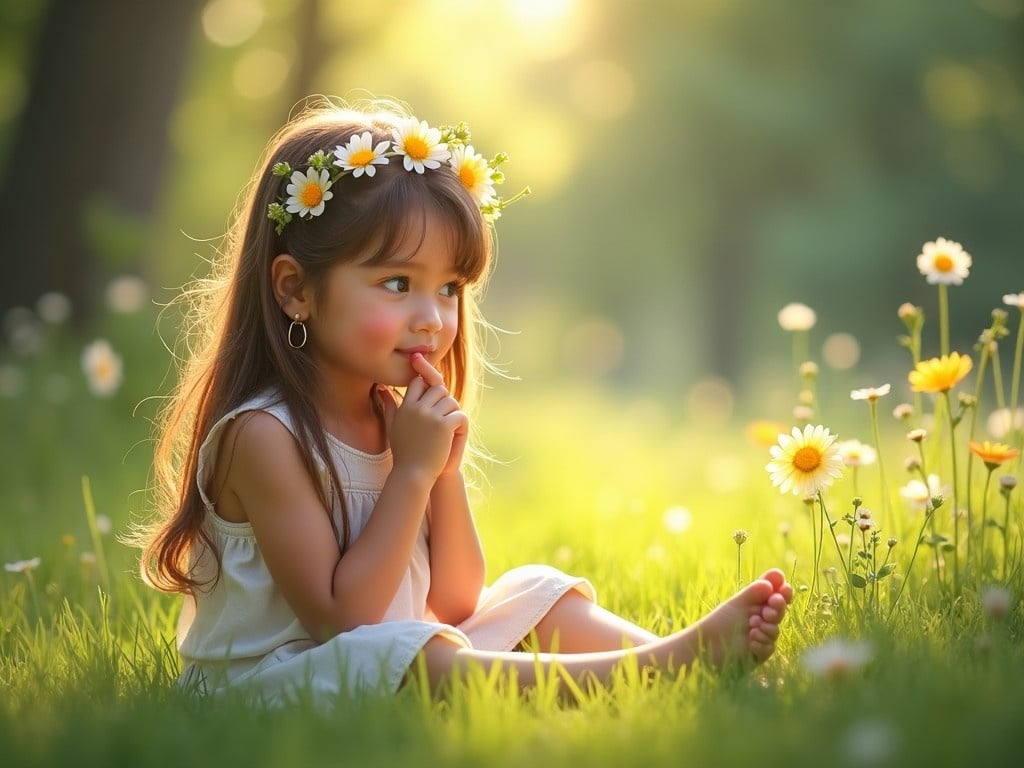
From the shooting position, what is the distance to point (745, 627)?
6.50 ft

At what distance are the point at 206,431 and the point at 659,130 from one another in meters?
13.4

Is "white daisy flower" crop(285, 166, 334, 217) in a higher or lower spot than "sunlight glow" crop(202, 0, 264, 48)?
lower

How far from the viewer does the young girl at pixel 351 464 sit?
6.64 ft

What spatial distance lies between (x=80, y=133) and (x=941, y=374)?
6150 millimetres

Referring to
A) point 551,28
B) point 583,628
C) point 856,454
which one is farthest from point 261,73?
point 583,628

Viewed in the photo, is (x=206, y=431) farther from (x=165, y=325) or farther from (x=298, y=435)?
(x=165, y=325)

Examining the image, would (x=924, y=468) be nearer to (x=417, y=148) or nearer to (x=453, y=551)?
(x=453, y=551)

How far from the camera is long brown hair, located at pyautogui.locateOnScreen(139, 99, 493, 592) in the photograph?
2.23 m

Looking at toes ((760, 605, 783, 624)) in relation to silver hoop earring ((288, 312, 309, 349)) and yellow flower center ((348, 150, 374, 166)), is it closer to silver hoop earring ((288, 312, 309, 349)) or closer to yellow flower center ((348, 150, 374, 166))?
silver hoop earring ((288, 312, 309, 349))

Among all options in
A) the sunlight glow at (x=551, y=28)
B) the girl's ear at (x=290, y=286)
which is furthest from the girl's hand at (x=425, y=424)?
the sunlight glow at (x=551, y=28)

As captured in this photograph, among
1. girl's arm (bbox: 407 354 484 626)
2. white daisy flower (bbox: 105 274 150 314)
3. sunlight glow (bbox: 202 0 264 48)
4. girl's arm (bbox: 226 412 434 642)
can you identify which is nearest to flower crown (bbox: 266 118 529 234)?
girl's arm (bbox: 226 412 434 642)

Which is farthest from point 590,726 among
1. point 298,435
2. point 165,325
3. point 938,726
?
point 165,325

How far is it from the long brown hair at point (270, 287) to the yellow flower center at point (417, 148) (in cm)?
4

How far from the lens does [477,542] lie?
248 centimetres
